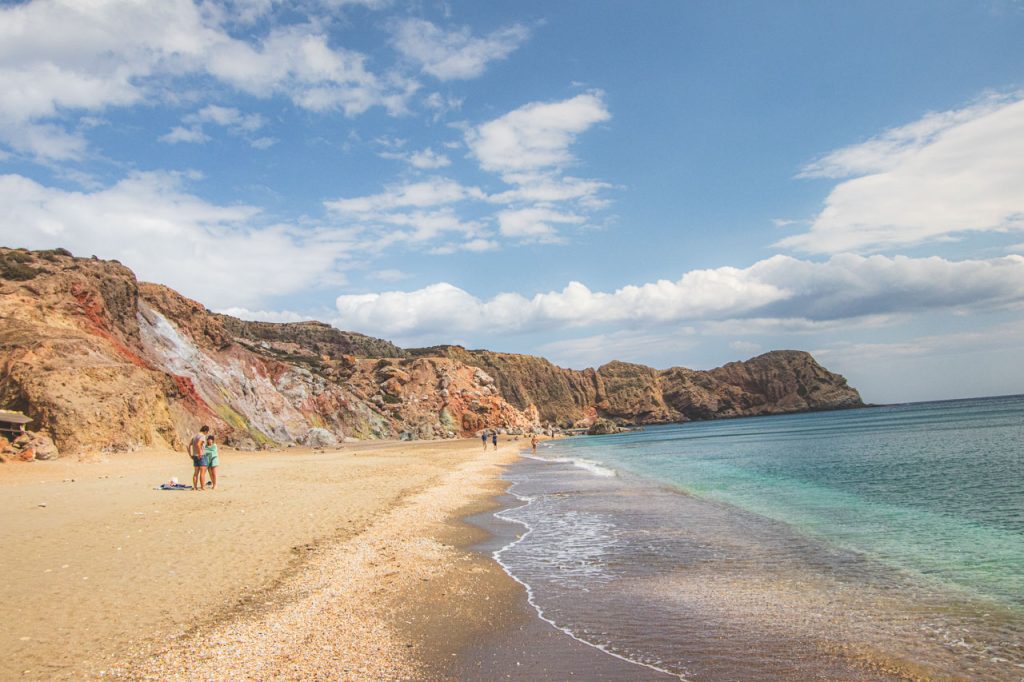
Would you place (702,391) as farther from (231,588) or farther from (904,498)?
(231,588)

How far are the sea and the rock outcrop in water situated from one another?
17696 mm

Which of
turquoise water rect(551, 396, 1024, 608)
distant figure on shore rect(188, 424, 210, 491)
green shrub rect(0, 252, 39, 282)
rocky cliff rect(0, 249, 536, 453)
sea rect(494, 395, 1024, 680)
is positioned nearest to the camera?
sea rect(494, 395, 1024, 680)

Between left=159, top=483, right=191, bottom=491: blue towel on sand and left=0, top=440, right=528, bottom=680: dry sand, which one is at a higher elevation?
left=159, top=483, right=191, bottom=491: blue towel on sand

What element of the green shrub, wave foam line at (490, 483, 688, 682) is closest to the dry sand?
wave foam line at (490, 483, 688, 682)

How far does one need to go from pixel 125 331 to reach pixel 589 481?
3003cm

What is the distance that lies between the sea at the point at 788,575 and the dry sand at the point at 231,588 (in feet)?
5.55

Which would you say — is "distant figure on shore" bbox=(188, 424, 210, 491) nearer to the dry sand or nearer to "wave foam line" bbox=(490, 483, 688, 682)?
the dry sand

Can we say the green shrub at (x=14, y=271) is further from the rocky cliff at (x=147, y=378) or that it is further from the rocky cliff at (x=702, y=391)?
the rocky cliff at (x=702, y=391)

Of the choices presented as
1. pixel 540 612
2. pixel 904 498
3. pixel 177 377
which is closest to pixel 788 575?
pixel 540 612

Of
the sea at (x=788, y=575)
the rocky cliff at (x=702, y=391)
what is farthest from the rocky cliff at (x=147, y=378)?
the rocky cliff at (x=702, y=391)

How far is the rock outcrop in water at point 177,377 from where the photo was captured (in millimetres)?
23250

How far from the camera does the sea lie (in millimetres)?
6379

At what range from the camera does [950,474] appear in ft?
78.6

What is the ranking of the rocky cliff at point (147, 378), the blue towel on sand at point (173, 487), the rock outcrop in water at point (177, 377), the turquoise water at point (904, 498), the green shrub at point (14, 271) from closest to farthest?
1. the turquoise water at point (904, 498)
2. the blue towel on sand at point (173, 487)
3. the rocky cliff at point (147, 378)
4. the rock outcrop in water at point (177, 377)
5. the green shrub at point (14, 271)
